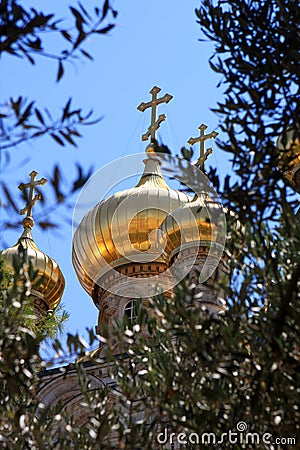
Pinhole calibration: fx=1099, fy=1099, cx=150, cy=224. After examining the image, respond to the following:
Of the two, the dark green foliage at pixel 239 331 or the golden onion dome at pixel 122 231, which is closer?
the dark green foliage at pixel 239 331

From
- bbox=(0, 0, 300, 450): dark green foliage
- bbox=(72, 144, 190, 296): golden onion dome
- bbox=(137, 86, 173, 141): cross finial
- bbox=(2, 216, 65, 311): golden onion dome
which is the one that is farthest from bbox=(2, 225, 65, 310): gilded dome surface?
bbox=(0, 0, 300, 450): dark green foliage

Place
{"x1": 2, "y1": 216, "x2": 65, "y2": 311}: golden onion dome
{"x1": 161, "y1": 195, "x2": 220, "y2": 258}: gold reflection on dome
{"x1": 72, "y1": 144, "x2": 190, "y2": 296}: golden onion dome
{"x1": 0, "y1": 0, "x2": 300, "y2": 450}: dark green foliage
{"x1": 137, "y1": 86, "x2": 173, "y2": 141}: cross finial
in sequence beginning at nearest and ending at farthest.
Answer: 1. {"x1": 0, "y1": 0, "x2": 300, "y2": 450}: dark green foliage
2. {"x1": 161, "y1": 195, "x2": 220, "y2": 258}: gold reflection on dome
3. {"x1": 72, "y1": 144, "x2": 190, "y2": 296}: golden onion dome
4. {"x1": 2, "y1": 216, "x2": 65, "y2": 311}: golden onion dome
5. {"x1": 137, "y1": 86, "x2": 173, "y2": 141}: cross finial

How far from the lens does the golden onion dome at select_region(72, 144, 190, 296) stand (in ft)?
53.9

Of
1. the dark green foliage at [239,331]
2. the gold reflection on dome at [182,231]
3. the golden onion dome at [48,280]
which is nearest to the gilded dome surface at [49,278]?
the golden onion dome at [48,280]

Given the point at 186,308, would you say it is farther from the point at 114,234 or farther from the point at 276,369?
the point at 114,234

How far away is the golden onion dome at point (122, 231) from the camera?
647 inches

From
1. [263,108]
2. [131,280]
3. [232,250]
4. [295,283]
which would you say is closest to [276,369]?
[295,283]

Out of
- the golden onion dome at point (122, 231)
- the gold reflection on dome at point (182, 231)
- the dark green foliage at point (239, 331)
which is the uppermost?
the golden onion dome at point (122, 231)

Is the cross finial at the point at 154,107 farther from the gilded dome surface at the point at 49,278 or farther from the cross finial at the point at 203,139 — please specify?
the gilded dome surface at the point at 49,278

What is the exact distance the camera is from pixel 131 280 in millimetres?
16438

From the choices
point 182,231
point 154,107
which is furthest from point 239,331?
point 154,107

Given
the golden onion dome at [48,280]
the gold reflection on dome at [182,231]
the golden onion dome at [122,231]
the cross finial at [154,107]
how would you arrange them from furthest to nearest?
1. the cross finial at [154,107]
2. the golden onion dome at [48,280]
3. the golden onion dome at [122,231]
4. the gold reflection on dome at [182,231]

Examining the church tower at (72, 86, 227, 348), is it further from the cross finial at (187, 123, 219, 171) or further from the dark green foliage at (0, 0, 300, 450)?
the dark green foliage at (0, 0, 300, 450)

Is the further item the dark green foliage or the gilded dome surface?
the gilded dome surface
